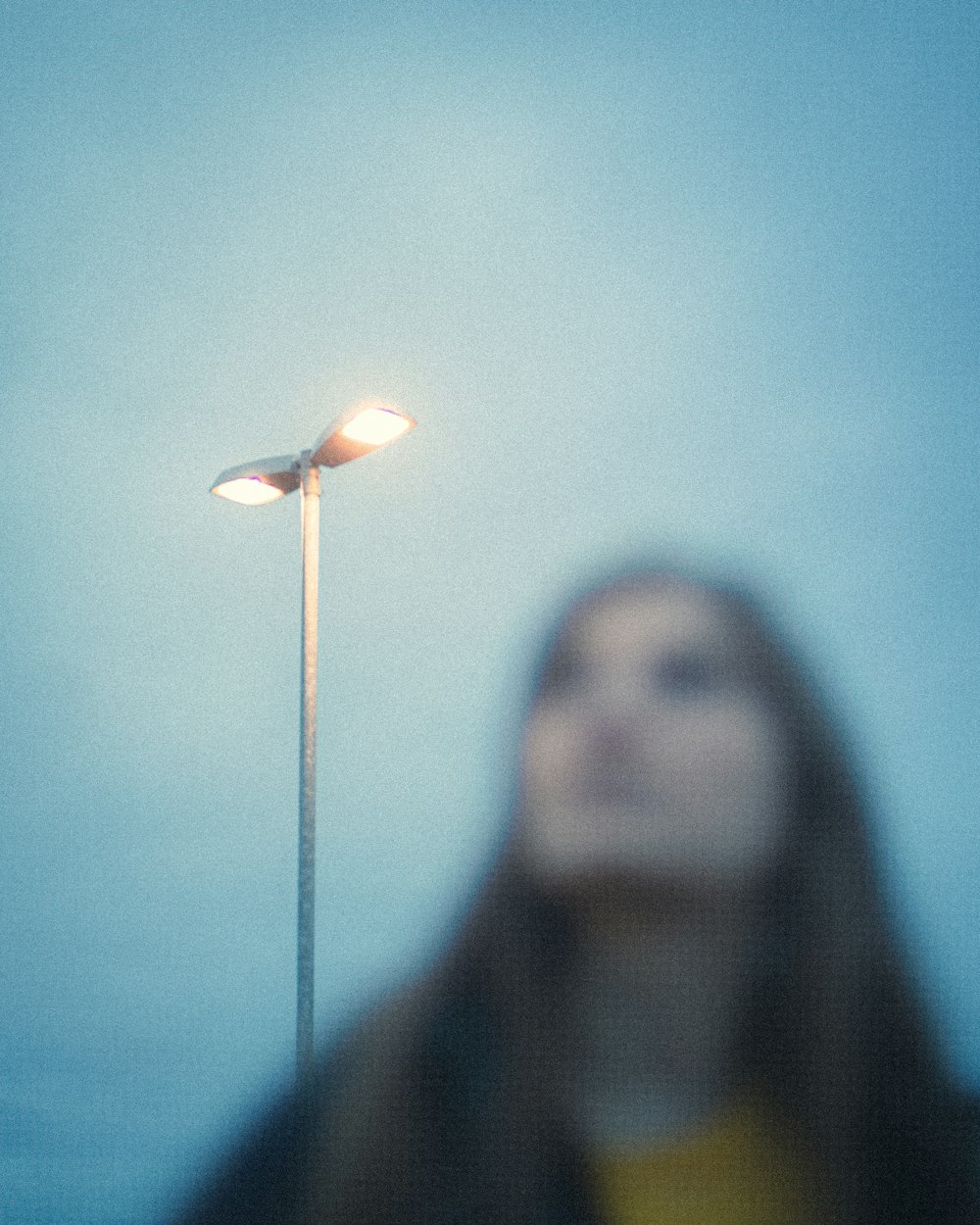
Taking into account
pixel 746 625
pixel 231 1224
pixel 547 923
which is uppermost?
pixel 746 625

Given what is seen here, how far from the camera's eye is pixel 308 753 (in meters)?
5.54

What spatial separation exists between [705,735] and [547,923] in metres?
0.39

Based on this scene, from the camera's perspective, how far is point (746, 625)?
1.82m

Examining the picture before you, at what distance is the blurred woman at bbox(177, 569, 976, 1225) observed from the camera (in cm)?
174

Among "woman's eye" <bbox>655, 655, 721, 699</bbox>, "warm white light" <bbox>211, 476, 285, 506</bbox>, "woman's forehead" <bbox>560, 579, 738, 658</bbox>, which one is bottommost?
"woman's eye" <bbox>655, 655, 721, 699</bbox>

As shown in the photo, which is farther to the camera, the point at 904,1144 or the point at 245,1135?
the point at 245,1135

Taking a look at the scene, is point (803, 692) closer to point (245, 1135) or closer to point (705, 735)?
point (705, 735)

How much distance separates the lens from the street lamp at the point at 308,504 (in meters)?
5.12

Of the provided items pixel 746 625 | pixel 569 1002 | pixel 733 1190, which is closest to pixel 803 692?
pixel 746 625

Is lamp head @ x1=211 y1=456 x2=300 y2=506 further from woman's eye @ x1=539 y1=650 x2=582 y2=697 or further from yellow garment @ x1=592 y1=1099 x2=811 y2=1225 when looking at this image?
yellow garment @ x1=592 y1=1099 x2=811 y2=1225

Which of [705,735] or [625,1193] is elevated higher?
[705,735]

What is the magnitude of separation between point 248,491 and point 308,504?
519 millimetres

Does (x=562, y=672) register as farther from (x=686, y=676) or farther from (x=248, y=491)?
(x=248, y=491)

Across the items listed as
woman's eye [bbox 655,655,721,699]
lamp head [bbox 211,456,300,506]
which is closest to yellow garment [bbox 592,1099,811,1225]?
woman's eye [bbox 655,655,721,699]
